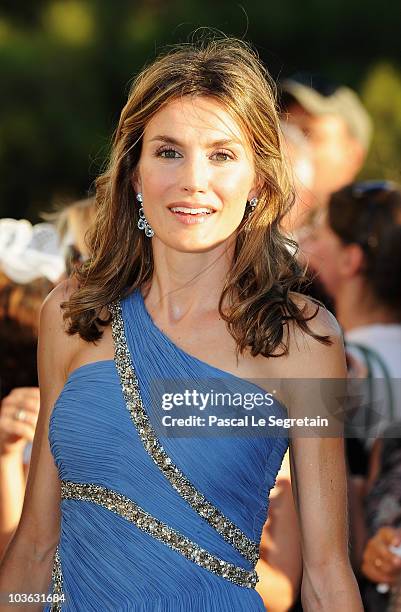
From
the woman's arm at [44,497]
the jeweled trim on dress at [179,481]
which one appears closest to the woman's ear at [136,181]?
the woman's arm at [44,497]

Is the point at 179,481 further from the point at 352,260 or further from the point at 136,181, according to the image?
the point at 352,260

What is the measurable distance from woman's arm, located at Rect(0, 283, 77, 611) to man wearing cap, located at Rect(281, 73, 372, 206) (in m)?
3.16

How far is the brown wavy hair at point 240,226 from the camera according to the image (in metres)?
2.76

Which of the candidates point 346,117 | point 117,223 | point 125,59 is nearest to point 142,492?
point 117,223

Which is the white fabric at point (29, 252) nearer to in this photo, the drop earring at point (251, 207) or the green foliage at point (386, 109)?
the drop earring at point (251, 207)

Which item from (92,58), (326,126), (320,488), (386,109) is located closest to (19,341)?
(320,488)

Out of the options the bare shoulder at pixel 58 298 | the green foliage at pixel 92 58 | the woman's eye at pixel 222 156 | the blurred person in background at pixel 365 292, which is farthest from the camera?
the green foliage at pixel 92 58

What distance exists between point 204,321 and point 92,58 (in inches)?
278

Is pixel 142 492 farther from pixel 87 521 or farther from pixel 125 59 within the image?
pixel 125 59

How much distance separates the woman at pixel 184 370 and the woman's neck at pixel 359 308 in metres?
1.63

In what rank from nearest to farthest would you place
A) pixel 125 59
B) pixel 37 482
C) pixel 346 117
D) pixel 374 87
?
pixel 37 482 < pixel 346 117 < pixel 374 87 < pixel 125 59

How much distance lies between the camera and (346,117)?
6156mm

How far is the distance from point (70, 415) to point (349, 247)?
201 cm

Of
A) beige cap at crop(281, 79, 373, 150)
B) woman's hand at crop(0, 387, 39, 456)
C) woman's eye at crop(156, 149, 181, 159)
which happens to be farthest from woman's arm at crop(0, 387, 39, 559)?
beige cap at crop(281, 79, 373, 150)
